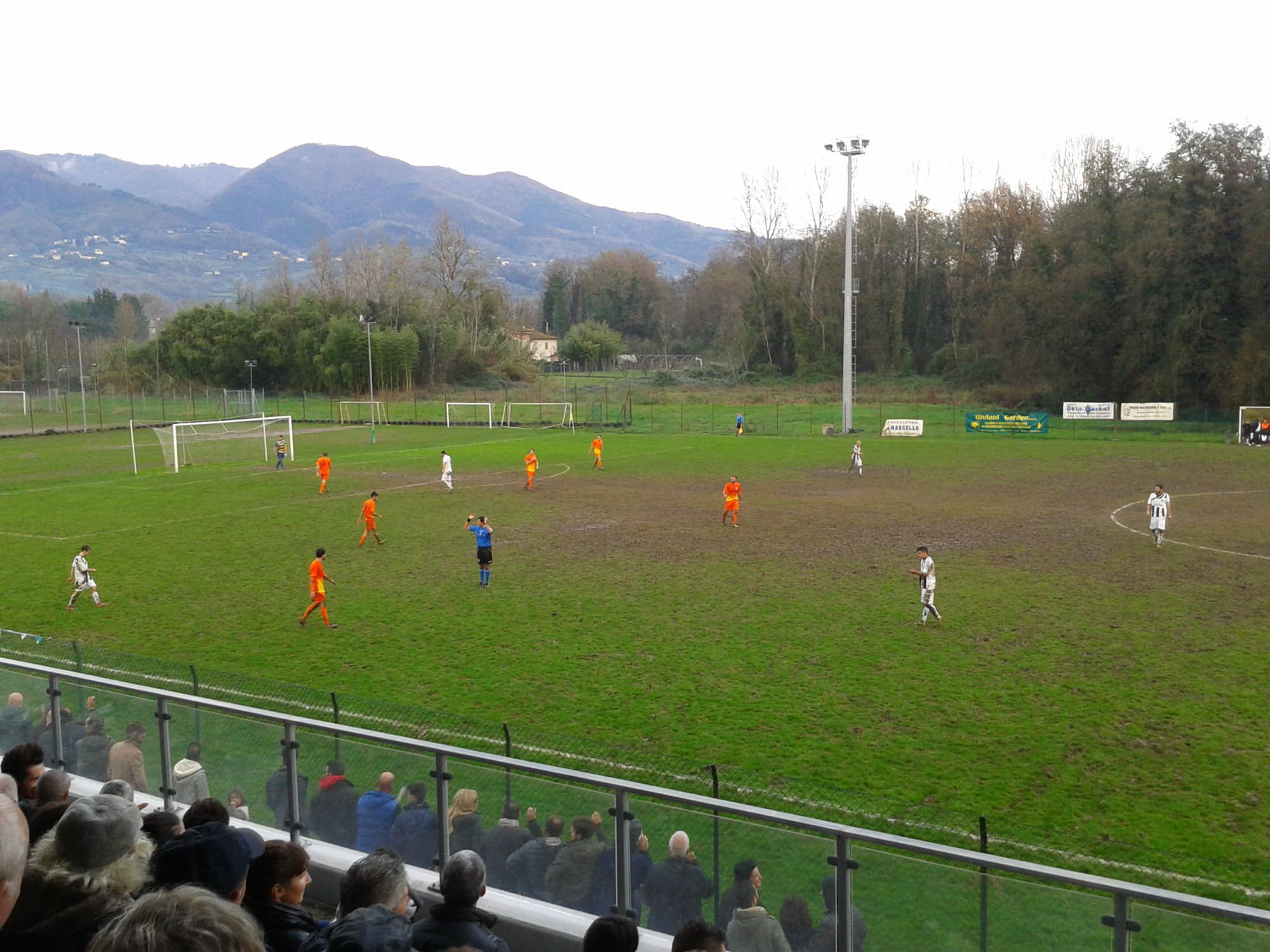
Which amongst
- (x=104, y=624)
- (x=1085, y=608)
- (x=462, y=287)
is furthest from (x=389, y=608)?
(x=462, y=287)

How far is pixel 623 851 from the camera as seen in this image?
6145 millimetres

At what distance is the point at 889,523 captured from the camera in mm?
29531

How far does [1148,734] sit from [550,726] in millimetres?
7537

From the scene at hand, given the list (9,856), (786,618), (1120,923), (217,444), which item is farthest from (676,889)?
(217,444)

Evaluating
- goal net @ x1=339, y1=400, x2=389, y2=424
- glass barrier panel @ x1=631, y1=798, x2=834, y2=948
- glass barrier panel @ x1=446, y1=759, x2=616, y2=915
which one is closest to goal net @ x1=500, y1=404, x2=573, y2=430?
goal net @ x1=339, y1=400, x2=389, y2=424

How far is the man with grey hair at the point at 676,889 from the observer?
597cm

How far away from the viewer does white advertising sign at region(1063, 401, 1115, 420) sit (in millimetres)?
64250

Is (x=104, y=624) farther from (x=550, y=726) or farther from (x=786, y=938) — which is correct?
(x=786, y=938)

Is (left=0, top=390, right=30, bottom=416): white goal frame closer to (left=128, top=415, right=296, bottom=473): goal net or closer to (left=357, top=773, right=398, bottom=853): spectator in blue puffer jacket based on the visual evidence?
(left=128, top=415, right=296, bottom=473): goal net

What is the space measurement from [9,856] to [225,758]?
16.3 feet

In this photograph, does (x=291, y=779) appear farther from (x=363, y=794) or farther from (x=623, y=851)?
(x=623, y=851)

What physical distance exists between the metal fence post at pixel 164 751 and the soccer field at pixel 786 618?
19.8ft

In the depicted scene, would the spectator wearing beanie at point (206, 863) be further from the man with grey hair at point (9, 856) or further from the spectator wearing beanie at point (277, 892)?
the man with grey hair at point (9, 856)

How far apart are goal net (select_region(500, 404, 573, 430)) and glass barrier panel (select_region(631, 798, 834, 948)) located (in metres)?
64.5
